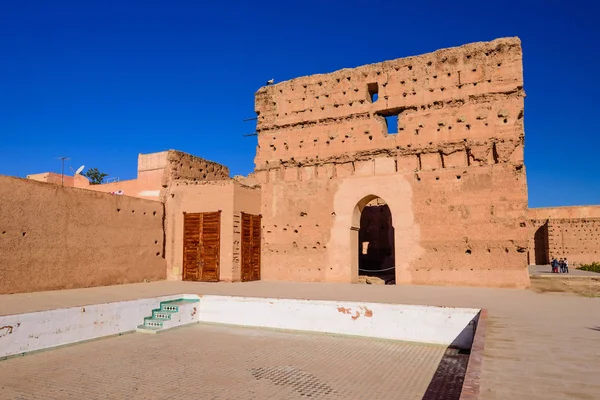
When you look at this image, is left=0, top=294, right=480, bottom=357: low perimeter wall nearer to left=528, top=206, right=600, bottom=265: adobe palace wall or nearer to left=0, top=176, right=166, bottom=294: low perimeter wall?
left=0, top=176, right=166, bottom=294: low perimeter wall

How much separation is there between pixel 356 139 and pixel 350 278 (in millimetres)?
4948

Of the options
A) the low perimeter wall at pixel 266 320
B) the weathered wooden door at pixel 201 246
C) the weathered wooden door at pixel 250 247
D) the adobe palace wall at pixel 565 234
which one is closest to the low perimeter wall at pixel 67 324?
the low perimeter wall at pixel 266 320

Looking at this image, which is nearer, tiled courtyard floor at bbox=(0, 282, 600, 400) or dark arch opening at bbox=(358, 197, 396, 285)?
tiled courtyard floor at bbox=(0, 282, 600, 400)

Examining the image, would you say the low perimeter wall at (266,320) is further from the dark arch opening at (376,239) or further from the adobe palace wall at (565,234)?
the adobe palace wall at (565,234)

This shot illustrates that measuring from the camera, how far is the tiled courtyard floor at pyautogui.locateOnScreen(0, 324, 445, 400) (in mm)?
5207

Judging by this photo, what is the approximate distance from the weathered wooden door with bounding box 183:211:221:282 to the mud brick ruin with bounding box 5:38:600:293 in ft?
0.17

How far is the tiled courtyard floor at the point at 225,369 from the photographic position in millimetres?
5207

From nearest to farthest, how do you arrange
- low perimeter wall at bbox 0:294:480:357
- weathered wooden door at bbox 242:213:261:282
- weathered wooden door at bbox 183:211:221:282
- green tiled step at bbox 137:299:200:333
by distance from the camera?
1. low perimeter wall at bbox 0:294:480:357
2. green tiled step at bbox 137:299:200:333
3. weathered wooden door at bbox 183:211:221:282
4. weathered wooden door at bbox 242:213:261:282

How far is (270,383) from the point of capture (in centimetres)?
562

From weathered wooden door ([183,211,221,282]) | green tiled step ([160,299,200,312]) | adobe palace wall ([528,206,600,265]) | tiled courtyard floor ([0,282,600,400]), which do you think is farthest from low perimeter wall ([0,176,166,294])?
adobe palace wall ([528,206,600,265])

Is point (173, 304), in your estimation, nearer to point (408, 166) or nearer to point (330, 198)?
point (330, 198)

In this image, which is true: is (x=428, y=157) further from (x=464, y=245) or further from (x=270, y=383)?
(x=270, y=383)

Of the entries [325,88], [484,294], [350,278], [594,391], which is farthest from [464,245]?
[594,391]

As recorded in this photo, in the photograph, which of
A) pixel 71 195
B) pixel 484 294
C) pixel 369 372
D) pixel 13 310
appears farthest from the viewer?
pixel 71 195
